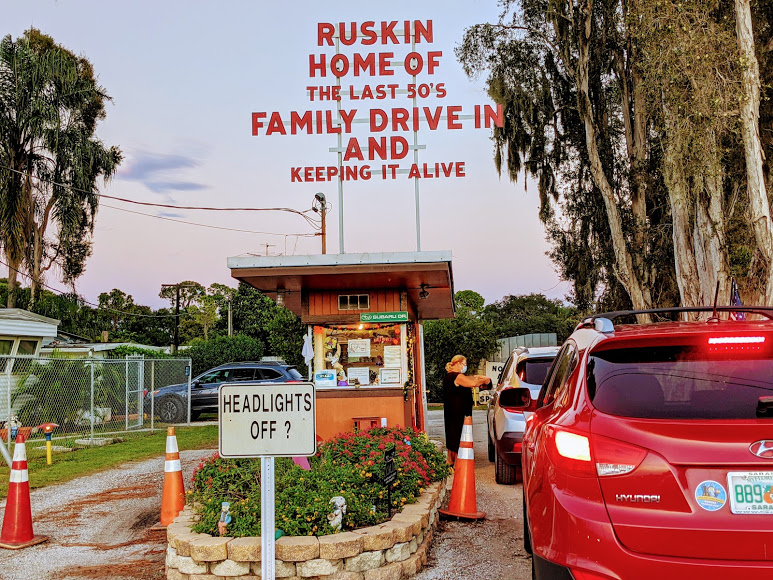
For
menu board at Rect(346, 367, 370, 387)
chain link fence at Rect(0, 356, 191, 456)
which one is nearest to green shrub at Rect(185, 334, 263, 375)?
chain link fence at Rect(0, 356, 191, 456)

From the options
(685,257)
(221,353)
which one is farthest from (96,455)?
(221,353)

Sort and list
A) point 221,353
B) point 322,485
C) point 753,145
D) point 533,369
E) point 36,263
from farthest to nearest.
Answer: point 221,353
point 36,263
point 753,145
point 533,369
point 322,485

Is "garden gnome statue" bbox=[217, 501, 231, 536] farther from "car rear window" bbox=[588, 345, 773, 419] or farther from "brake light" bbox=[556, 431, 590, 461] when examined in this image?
"car rear window" bbox=[588, 345, 773, 419]

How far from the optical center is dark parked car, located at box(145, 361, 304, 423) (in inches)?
906

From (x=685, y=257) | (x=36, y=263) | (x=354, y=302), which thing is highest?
(x=36, y=263)

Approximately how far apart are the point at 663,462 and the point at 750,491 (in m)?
0.36

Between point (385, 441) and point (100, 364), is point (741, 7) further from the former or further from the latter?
point (100, 364)

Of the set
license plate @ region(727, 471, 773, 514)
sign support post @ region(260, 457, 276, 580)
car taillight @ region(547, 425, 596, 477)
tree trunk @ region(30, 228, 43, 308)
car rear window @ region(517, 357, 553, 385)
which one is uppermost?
tree trunk @ region(30, 228, 43, 308)

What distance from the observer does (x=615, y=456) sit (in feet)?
11.0

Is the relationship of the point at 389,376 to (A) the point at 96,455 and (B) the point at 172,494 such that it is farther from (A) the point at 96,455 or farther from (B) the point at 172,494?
(B) the point at 172,494

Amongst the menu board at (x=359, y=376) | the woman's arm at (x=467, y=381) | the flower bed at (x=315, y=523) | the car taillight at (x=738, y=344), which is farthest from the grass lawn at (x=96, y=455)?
the car taillight at (x=738, y=344)

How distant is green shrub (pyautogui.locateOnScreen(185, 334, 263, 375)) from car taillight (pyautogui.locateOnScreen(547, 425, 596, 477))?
111ft

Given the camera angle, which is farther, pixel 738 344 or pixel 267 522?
pixel 267 522

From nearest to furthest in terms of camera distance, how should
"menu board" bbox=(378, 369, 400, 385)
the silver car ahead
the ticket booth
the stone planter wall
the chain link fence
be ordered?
the stone planter wall → the silver car ahead → the ticket booth → "menu board" bbox=(378, 369, 400, 385) → the chain link fence
